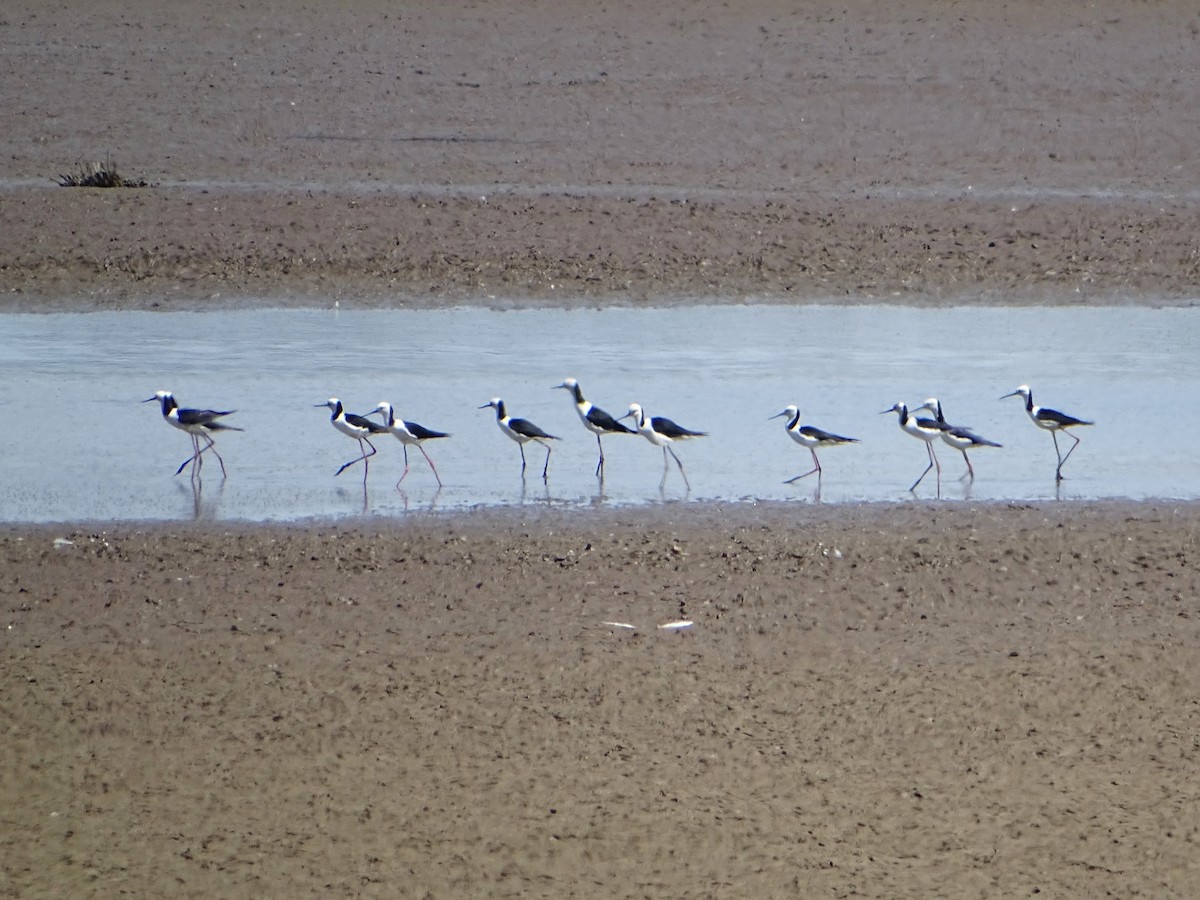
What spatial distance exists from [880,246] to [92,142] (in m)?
9.14

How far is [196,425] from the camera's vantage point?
11.9m

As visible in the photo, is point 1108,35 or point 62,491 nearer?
point 62,491

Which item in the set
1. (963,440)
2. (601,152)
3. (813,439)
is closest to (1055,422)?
(963,440)

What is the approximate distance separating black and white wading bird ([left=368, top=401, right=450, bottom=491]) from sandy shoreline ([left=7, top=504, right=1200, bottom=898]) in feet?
5.46

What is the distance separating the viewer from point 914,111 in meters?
22.1

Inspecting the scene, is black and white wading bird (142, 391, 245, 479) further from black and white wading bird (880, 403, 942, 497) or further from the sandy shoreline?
black and white wading bird (880, 403, 942, 497)

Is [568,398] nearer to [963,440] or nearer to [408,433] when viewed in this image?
[408,433]

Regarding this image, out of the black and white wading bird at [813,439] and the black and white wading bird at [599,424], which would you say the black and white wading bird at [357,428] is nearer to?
the black and white wading bird at [599,424]

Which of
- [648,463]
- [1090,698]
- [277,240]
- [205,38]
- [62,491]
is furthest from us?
[205,38]

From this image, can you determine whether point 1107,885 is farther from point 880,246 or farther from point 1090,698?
point 880,246

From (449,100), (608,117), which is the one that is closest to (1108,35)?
(608,117)

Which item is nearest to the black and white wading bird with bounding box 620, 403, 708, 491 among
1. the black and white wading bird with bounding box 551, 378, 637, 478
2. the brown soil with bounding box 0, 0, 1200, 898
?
the black and white wading bird with bounding box 551, 378, 637, 478

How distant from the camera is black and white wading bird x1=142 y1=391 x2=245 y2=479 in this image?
39.1ft

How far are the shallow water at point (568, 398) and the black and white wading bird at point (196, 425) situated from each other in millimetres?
122
